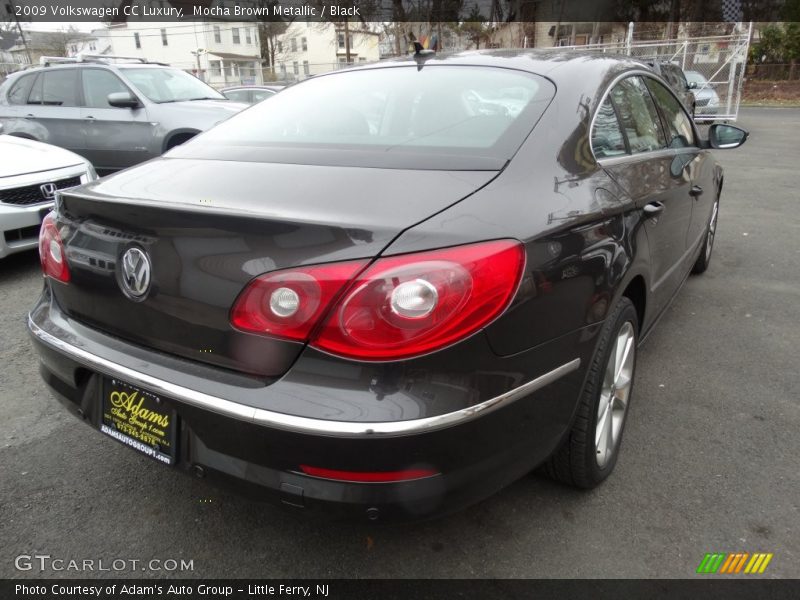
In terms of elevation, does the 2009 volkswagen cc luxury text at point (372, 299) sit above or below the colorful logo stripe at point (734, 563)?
above

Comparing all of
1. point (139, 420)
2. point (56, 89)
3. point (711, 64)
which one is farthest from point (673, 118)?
point (711, 64)

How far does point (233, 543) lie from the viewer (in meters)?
2.10

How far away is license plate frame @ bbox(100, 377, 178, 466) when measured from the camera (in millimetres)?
1771

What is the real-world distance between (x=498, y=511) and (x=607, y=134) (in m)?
1.48

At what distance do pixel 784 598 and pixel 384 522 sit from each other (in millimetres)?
1263

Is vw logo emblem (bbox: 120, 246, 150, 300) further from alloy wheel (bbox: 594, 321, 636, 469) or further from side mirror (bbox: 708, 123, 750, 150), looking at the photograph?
side mirror (bbox: 708, 123, 750, 150)

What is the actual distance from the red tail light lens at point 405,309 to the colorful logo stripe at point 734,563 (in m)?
1.21

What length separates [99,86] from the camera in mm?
7715

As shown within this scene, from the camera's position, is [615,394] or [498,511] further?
[615,394]

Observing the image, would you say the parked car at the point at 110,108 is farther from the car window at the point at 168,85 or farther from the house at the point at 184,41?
the house at the point at 184,41

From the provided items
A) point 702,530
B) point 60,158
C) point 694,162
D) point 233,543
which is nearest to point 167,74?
point 60,158

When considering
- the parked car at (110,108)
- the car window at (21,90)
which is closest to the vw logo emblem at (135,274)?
the parked car at (110,108)

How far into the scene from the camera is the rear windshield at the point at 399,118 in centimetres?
204
